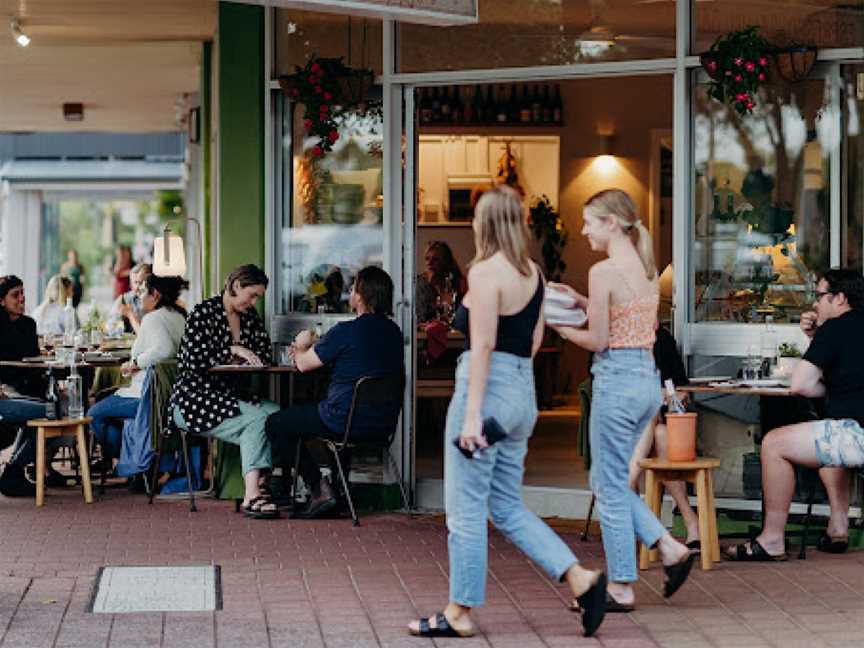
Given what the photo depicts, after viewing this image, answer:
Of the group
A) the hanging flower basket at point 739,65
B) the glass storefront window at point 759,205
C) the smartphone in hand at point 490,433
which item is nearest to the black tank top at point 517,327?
the smartphone in hand at point 490,433

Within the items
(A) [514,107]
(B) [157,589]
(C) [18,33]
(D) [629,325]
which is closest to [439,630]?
(D) [629,325]

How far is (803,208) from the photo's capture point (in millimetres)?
8312

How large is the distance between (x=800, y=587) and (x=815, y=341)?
1.11 metres

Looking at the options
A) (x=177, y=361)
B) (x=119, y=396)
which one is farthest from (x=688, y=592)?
(x=119, y=396)

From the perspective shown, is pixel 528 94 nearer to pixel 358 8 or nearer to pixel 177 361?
pixel 177 361

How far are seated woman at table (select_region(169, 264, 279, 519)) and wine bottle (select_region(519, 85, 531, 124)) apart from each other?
5.74 metres

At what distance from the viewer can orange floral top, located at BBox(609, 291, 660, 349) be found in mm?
6367

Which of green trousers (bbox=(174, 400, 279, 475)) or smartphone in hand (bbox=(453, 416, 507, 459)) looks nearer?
smartphone in hand (bbox=(453, 416, 507, 459))

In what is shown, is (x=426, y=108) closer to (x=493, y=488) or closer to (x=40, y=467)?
(x=40, y=467)

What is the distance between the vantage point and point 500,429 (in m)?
5.85

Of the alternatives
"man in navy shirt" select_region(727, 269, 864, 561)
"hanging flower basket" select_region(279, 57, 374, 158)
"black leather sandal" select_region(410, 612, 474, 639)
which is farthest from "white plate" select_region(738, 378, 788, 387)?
"hanging flower basket" select_region(279, 57, 374, 158)

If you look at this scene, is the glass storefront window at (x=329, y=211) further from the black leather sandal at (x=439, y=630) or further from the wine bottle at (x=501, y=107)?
the wine bottle at (x=501, y=107)

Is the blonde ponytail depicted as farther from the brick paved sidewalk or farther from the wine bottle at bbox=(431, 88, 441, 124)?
the wine bottle at bbox=(431, 88, 441, 124)

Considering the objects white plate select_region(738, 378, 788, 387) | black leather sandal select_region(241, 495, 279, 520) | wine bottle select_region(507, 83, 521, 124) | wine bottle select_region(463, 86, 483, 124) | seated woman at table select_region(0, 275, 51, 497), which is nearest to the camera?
white plate select_region(738, 378, 788, 387)
